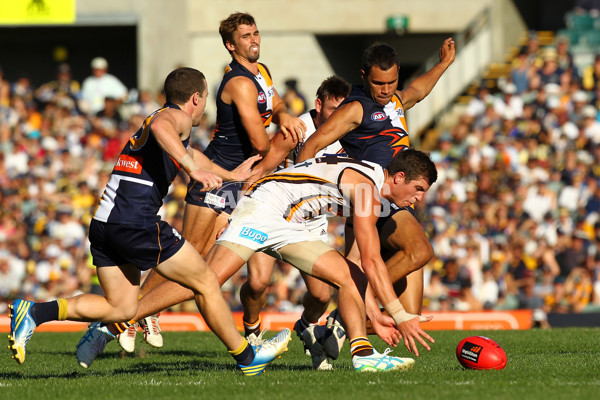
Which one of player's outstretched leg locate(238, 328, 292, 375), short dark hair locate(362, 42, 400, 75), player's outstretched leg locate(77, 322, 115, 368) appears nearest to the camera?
player's outstretched leg locate(238, 328, 292, 375)

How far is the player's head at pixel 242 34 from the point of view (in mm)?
8734

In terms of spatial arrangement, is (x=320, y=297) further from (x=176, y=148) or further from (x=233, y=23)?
(x=233, y=23)

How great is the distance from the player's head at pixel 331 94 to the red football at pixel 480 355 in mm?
2824

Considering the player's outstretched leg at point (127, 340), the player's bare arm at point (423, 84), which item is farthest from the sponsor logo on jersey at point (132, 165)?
the player's bare arm at point (423, 84)

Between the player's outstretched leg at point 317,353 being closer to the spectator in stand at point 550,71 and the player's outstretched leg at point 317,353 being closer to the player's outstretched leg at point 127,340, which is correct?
the player's outstretched leg at point 127,340

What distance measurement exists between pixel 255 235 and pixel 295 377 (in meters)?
1.07

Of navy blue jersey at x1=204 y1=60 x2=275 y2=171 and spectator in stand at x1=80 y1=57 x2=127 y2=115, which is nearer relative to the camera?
navy blue jersey at x1=204 y1=60 x2=275 y2=171

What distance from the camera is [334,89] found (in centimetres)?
920

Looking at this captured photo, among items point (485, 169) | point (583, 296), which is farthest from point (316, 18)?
point (583, 296)

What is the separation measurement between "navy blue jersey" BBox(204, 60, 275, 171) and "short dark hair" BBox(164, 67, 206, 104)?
1642mm

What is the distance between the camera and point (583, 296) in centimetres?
1557

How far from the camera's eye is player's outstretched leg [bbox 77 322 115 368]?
784 centimetres

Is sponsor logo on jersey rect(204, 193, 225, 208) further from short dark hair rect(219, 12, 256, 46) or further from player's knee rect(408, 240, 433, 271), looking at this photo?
player's knee rect(408, 240, 433, 271)

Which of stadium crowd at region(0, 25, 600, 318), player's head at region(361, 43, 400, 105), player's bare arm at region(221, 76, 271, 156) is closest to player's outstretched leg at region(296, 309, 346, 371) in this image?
player's bare arm at region(221, 76, 271, 156)
